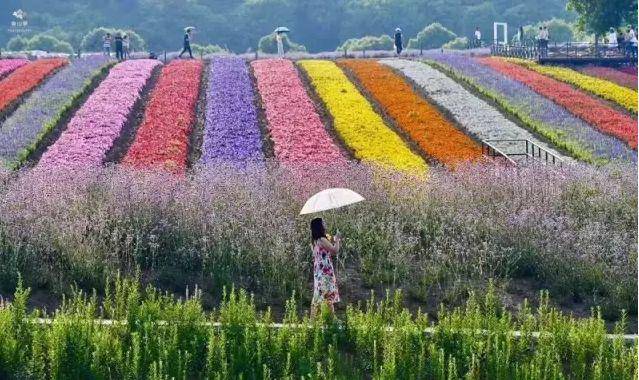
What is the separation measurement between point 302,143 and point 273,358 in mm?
15041

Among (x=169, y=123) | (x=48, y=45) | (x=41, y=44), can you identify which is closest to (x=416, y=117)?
(x=169, y=123)

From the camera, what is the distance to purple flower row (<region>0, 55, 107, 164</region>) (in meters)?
24.7

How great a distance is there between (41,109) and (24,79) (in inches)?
288

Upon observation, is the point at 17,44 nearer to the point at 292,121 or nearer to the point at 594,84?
the point at 594,84

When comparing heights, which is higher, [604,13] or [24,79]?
[604,13]

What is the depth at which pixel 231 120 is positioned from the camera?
2894cm

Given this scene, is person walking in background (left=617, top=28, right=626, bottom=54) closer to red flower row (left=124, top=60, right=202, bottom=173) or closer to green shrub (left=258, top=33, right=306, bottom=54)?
red flower row (left=124, top=60, right=202, bottom=173)

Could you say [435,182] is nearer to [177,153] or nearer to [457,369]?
[457,369]

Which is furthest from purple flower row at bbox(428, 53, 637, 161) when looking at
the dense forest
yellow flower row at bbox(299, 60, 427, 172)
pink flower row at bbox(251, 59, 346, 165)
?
the dense forest

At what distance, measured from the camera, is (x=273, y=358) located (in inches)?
424

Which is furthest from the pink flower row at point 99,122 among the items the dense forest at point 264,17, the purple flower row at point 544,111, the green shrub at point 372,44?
the dense forest at point 264,17

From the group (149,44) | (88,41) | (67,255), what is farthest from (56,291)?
(149,44)

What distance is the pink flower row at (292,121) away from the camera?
2403cm

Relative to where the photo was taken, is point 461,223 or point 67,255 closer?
point 67,255
